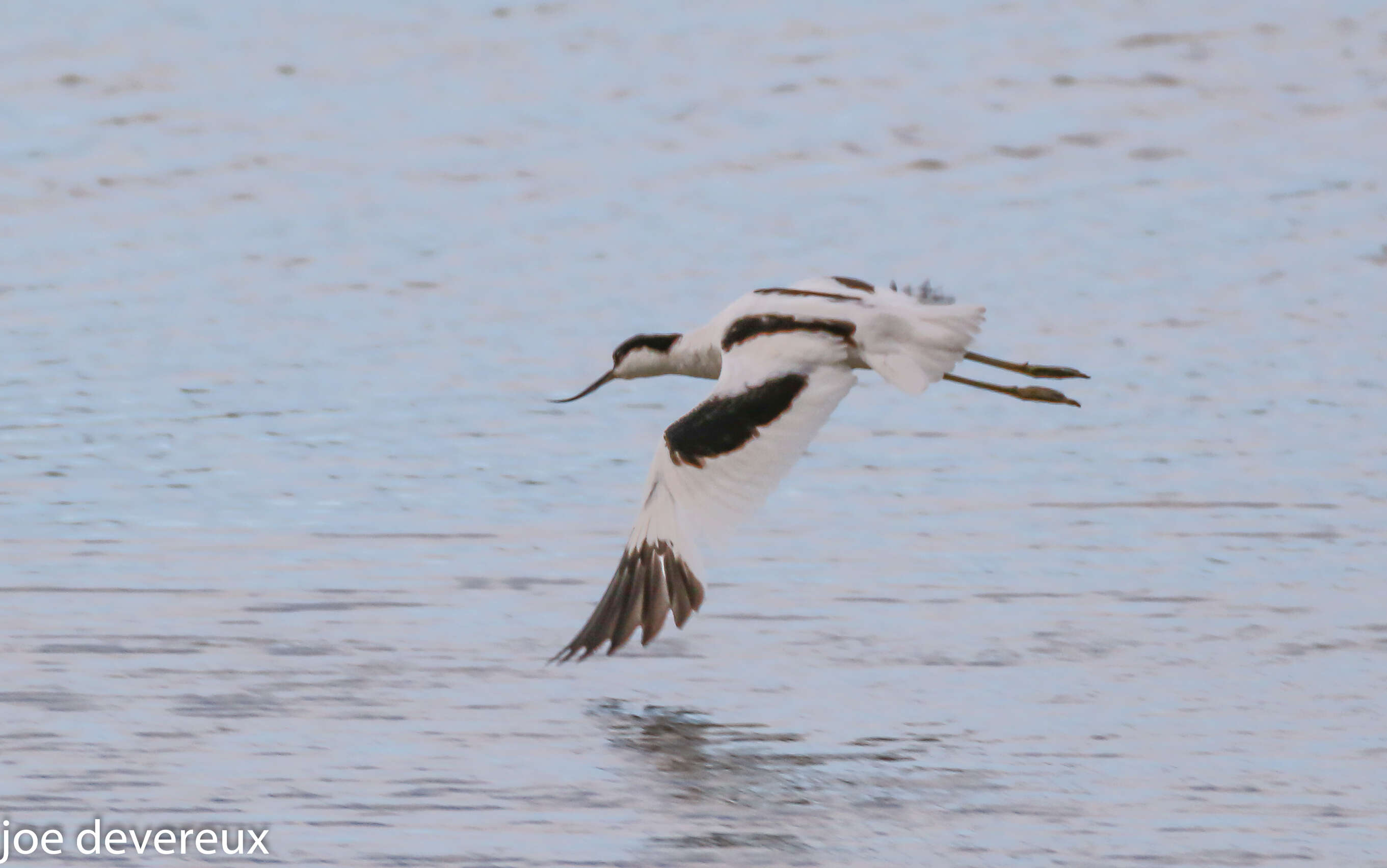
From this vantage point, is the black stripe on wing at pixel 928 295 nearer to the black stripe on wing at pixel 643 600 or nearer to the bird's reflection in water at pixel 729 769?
the black stripe on wing at pixel 643 600

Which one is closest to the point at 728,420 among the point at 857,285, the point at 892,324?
the point at 892,324

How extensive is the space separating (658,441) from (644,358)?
151 centimetres

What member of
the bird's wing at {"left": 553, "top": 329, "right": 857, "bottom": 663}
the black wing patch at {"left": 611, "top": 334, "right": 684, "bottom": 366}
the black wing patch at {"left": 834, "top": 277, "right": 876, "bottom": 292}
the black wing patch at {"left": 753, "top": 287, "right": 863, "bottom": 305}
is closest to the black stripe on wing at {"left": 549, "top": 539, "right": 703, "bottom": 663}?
the bird's wing at {"left": 553, "top": 329, "right": 857, "bottom": 663}

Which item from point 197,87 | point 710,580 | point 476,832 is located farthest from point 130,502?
point 197,87

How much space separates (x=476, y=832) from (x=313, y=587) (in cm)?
236

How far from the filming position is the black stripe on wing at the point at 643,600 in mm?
7207

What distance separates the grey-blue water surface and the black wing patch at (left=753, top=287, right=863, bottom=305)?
3.11 ft

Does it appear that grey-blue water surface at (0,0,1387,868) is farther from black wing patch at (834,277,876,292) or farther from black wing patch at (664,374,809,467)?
black wing patch at (834,277,876,292)

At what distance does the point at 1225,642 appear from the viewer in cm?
759

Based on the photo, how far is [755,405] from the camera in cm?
753

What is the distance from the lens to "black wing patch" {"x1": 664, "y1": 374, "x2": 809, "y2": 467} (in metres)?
7.37

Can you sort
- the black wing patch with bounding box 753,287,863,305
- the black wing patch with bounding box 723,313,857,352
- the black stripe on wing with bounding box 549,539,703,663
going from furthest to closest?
the black wing patch with bounding box 753,287,863,305
the black wing patch with bounding box 723,313,857,352
the black stripe on wing with bounding box 549,539,703,663

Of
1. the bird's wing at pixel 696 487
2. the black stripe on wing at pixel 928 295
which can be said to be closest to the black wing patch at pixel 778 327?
the bird's wing at pixel 696 487

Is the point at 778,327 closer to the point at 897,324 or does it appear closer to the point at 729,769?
the point at 897,324
